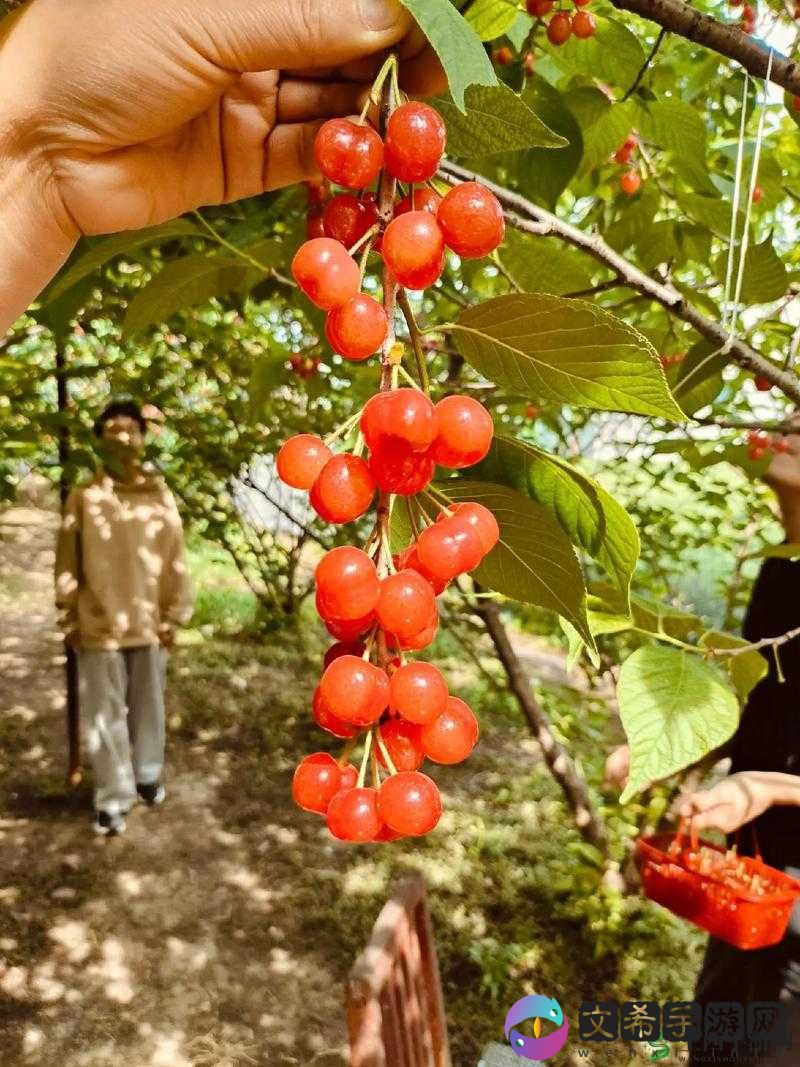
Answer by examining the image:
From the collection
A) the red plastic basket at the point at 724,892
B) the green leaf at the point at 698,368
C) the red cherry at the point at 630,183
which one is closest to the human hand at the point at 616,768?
the red plastic basket at the point at 724,892

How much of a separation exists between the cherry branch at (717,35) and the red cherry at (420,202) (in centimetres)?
43

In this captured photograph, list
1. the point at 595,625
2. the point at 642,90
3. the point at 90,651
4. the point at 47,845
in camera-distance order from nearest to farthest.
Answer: the point at 595,625 → the point at 642,90 → the point at 47,845 → the point at 90,651

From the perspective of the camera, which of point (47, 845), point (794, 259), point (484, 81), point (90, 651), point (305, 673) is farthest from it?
point (305, 673)

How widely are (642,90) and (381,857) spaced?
363 centimetres

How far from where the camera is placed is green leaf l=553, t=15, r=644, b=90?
1544 mm

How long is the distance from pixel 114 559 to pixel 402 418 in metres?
4.17

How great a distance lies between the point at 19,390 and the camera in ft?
10.8

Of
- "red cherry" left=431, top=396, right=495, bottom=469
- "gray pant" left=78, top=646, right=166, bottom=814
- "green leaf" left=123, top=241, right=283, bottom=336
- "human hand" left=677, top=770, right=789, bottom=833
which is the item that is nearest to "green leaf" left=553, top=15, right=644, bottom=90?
"green leaf" left=123, top=241, right=283, bottom=336

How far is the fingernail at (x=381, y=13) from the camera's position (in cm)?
68

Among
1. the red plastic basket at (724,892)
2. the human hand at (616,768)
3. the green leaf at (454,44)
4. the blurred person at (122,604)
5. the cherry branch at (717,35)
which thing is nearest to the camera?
the green leaf at (454,44)

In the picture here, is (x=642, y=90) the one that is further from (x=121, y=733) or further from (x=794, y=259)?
(x=121, y=733)

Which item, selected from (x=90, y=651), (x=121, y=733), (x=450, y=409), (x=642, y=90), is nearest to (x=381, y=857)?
(x=121, y=733)

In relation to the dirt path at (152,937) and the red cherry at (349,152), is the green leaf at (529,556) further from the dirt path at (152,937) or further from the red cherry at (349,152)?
the dirt path at (152,937)

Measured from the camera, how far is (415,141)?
0.59m
